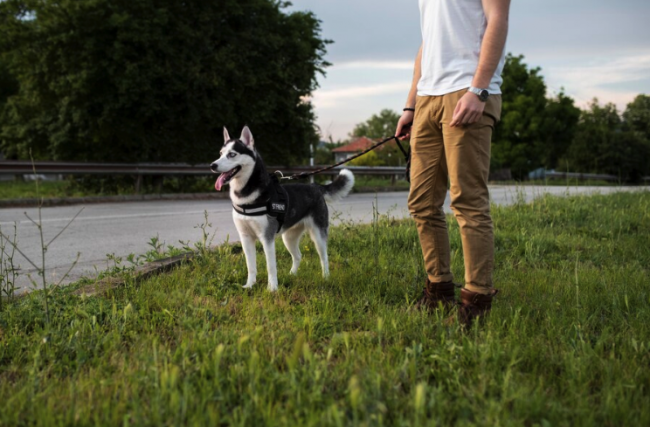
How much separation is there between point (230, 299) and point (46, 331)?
114 cm

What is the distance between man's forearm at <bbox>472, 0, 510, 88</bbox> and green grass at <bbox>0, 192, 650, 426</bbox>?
4.36ft

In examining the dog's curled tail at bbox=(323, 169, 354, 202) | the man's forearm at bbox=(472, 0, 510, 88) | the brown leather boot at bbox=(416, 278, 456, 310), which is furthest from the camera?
the dog's curled tail at bbox=(323, 169, 354, 202)

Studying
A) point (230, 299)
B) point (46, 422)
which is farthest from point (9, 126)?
point (46, 422)

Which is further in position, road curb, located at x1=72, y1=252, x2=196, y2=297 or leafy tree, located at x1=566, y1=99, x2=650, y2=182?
leafy tree, located at x1=566, y1=99, x2=650, y2=182

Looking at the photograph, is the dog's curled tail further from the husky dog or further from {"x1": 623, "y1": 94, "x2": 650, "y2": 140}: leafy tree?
{"x1": 623, "y1": 94, "x2": 650, "y2": 140}: leafy tree

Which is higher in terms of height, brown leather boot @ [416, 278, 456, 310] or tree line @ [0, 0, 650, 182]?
tree line @ [0, 0, 650, 182]

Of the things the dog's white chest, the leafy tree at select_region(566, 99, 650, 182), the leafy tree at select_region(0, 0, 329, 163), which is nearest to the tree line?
the leafy tree at select_region(0, 0, 329, 163)

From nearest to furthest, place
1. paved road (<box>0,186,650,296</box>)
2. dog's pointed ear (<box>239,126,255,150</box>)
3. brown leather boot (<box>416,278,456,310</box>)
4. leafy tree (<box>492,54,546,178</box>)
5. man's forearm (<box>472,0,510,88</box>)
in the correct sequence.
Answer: man's forearm (<box>472,0,510,88</box>) → brown leather boot (<box>416,278,456,310</box>) → dog's pointed ear (<box>239,126,255,150</box>) → paved road (<box>0,186,650,296</box>) → leafy tree (<box>492,54,546,178</box>)

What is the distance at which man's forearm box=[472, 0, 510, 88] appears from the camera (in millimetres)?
2861

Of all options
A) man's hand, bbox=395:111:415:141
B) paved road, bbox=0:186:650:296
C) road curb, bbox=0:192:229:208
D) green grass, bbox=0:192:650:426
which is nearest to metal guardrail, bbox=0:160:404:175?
road curb, bbox=0:192:229:208

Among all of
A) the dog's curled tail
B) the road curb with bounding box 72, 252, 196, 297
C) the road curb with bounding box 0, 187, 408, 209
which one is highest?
the dog's curled tail

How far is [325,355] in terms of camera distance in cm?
251

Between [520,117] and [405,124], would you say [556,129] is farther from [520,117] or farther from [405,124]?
[405,124]

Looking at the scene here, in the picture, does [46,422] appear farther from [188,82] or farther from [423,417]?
[188,82]
